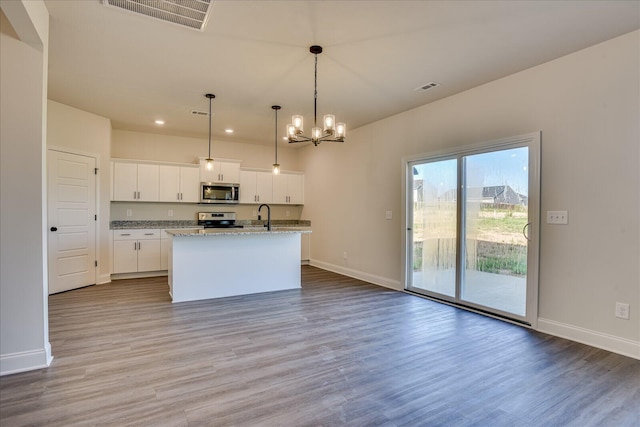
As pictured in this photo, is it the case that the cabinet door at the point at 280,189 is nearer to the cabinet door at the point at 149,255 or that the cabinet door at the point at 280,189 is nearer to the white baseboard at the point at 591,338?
the cabinet door at the point at 149,255

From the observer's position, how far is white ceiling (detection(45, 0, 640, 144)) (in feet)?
8.05

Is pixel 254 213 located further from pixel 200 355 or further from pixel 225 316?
pixel 200 355

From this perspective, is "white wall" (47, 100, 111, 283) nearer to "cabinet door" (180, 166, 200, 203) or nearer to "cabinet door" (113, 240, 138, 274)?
"cabinet door" (113, 240, 138, 274)

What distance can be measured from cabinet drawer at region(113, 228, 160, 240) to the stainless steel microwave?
102 cm

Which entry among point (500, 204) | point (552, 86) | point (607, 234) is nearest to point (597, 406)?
point (607, 234)

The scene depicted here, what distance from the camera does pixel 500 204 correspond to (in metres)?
3.72

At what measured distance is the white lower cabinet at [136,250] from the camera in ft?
18.4

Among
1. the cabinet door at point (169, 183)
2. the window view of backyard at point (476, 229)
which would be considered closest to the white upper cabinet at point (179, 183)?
the cabinet door at point (169, 183)

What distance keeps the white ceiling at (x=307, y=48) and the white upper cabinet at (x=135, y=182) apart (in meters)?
1.35

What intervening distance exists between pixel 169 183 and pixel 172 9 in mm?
4191

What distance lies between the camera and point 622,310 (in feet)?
9.11

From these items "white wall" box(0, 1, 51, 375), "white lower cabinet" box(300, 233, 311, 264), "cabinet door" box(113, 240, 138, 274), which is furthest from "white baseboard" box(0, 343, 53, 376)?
"white lower cabinet" box(300, 233, 311, 264)

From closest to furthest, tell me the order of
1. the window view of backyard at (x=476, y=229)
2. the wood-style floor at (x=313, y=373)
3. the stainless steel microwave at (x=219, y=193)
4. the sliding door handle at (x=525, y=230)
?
the wood-style floor at (x=313, y=373) < the sliding door handle at (x=525, y=230) < the window view of backyard at (x=476, y=229) < the stainless steel microwave at (x=219, y=193)

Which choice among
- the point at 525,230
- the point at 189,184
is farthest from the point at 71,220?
the point at 525,230
